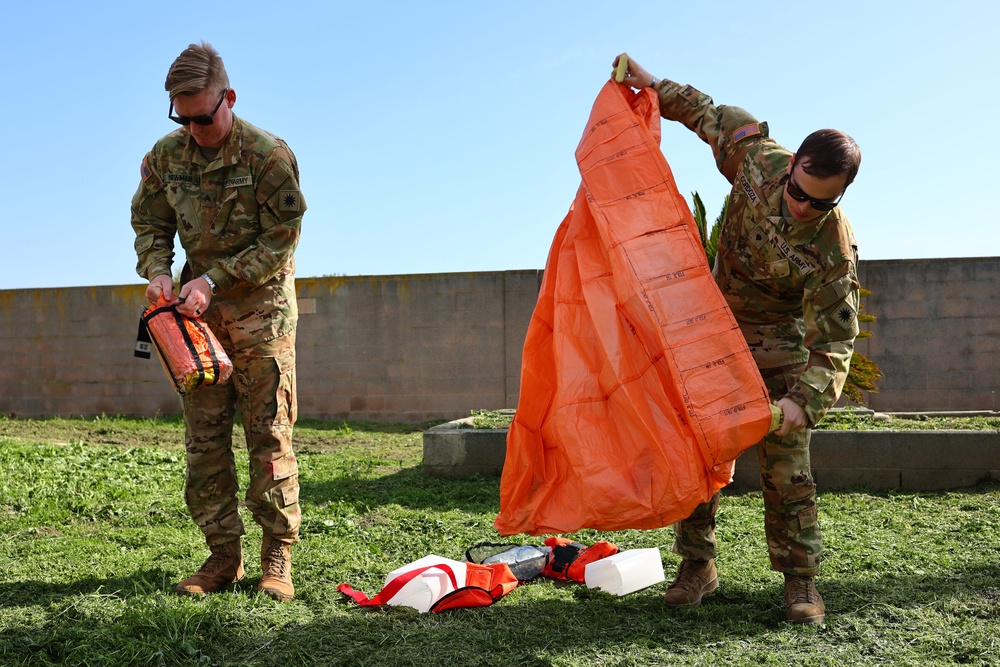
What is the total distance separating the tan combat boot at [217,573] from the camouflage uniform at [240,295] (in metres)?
0.06

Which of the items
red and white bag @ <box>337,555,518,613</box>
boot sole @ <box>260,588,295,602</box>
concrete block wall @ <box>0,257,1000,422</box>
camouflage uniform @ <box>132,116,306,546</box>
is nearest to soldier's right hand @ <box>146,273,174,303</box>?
camouflage uniform @ <box>132,116,306,546</box>

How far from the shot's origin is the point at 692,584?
10.4 ft

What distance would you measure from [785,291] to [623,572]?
1263 millimetres

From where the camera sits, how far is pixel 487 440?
5965 millimetres

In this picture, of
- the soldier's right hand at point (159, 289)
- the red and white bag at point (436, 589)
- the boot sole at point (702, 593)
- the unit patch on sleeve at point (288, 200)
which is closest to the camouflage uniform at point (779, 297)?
the boot sole at point (702, 593)

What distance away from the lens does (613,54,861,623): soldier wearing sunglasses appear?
2.81 m

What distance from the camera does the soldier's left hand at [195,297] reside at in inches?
121

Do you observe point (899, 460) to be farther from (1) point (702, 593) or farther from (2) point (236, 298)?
(2) point (236, 298)

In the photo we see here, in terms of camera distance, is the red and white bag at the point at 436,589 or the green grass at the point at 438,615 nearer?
the green grass at the point at 438,615

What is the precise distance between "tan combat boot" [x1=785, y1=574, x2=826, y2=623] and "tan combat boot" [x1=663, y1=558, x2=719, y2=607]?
30cm

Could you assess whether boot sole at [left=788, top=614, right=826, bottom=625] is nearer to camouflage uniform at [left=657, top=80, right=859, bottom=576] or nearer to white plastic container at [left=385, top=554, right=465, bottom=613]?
camouflage uniform at [left=657, top=80, right=859, bottom=576]

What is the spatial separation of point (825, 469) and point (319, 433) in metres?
5.72

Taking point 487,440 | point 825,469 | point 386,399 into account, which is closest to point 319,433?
point 386,399

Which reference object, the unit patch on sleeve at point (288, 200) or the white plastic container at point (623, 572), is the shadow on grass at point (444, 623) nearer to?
the white plastic container at point (623, 572)
